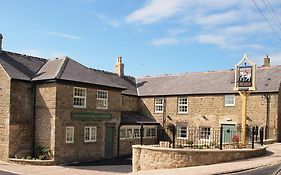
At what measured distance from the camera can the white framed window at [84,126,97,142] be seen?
25.5 metres

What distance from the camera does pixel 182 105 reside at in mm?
33750

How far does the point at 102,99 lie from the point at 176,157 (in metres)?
12.1

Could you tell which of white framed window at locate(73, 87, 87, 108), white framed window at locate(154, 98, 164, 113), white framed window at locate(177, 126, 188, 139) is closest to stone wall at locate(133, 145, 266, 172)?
white framed window at locate(73, 87, 87, 108)

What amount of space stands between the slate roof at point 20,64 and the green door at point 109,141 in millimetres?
7576

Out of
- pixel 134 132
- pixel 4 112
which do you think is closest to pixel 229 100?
pixel 134 132

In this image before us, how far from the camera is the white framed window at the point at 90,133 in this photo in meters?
25.5

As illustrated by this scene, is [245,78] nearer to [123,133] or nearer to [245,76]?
[245,76]

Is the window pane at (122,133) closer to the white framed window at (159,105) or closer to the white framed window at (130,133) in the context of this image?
the white framed window at (130,133)

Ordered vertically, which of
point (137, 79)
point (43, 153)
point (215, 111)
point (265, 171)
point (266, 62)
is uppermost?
point (266, 62)

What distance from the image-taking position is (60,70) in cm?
2466

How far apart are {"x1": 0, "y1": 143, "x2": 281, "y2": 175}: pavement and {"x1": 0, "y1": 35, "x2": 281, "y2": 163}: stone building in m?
2.07

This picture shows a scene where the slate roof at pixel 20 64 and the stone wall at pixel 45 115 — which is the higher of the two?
the slate roof at pixel 20 64

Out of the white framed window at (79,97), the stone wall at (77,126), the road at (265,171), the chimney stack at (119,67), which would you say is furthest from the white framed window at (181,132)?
the road at (265,171)

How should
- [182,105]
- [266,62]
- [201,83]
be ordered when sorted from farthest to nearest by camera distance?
[201,83], [182,105], [266,62]
